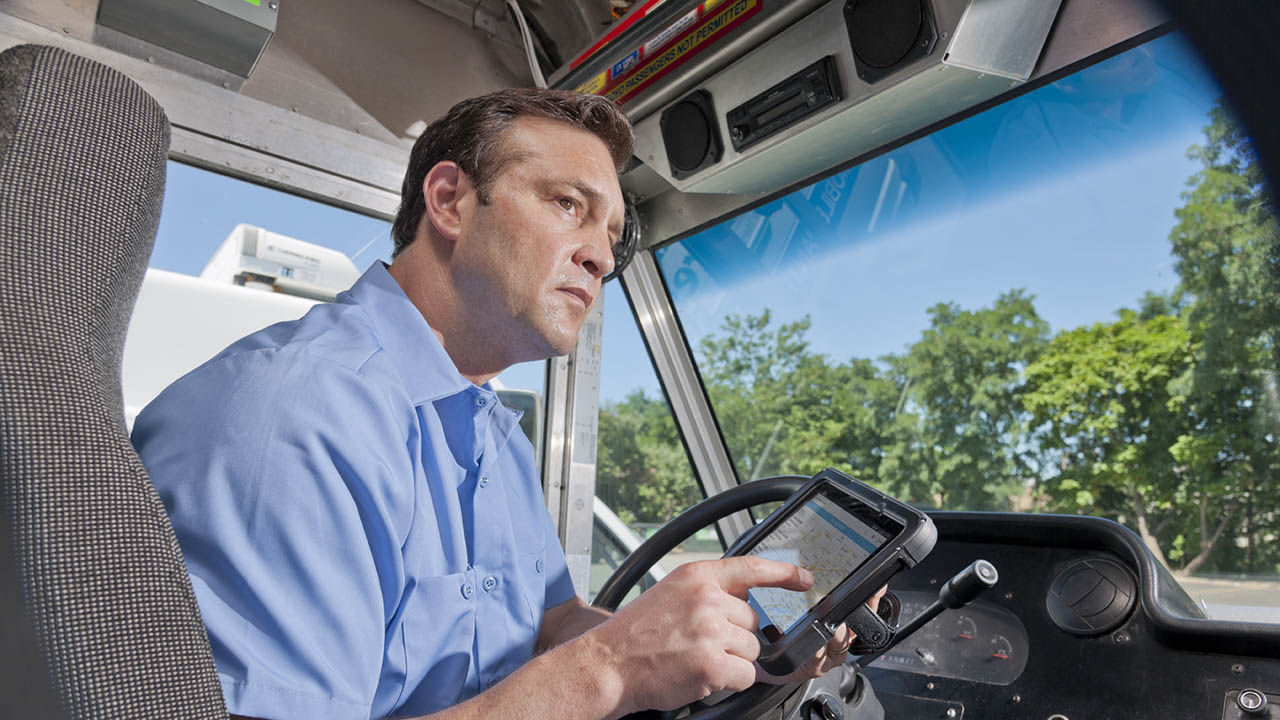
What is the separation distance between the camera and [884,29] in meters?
1.88

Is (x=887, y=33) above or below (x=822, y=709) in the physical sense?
above

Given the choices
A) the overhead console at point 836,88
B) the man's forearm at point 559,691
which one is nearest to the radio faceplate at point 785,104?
the overhead console at point 836,88

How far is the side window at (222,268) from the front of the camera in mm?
2180

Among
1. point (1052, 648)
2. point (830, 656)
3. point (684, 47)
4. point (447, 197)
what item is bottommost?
point (1052, 648)

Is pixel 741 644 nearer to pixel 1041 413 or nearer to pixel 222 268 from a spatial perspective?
pixel 222 268

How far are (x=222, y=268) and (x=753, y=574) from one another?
2.08 m

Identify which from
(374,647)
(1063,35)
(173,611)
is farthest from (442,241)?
(1063,35)

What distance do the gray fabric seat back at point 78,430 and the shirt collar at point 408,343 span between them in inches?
18.1

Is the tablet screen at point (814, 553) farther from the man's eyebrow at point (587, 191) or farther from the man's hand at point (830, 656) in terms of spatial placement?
the man's eyebrow at point (587, 191)

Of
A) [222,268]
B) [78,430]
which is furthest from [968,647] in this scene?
[222,268]

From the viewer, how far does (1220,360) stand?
3.50 metres

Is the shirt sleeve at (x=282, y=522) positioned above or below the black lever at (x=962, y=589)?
above

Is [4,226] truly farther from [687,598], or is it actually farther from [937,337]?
[937,337]

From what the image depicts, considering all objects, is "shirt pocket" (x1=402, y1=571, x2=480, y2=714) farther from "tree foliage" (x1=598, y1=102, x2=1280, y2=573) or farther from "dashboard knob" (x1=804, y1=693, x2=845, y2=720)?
"tree foliage" (x1=598, y1=102, x2=1280, y2=573)
